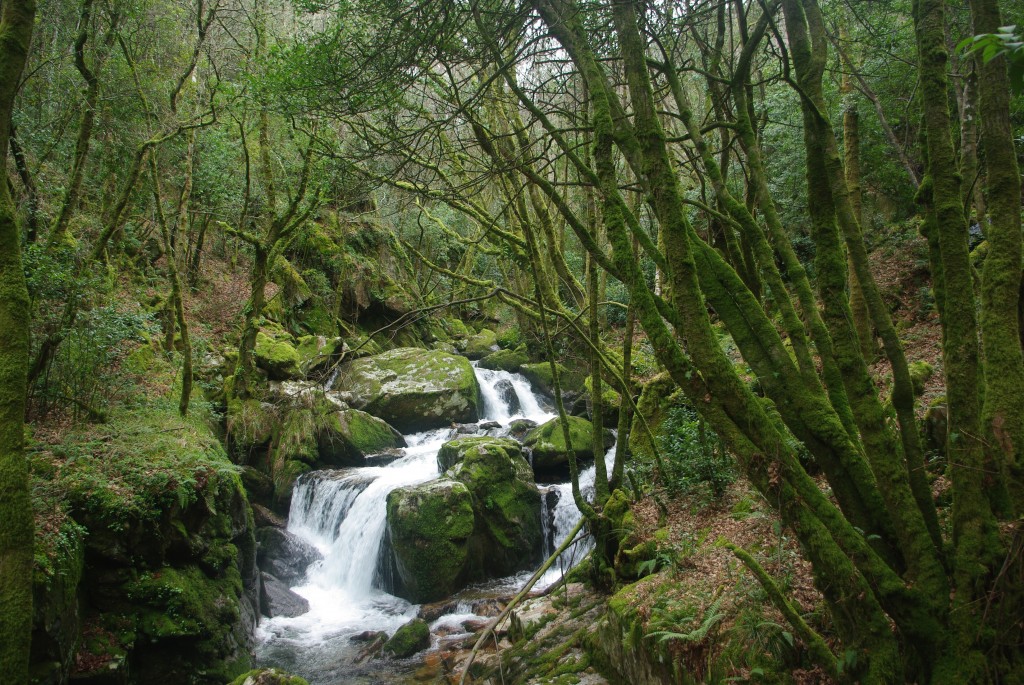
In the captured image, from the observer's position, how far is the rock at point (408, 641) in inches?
310

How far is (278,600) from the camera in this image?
9.77 metres

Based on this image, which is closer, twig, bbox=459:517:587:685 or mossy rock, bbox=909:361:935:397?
twig, bbox=459:517:587:685

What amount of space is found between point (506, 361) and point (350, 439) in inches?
264

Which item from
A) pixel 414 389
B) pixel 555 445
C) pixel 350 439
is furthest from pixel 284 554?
pixel 555 445

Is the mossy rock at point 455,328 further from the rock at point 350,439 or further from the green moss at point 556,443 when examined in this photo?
the green moss at point 556,443

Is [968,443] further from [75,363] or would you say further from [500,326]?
[500,326]

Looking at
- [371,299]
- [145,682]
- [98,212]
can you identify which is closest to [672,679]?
[145,682]

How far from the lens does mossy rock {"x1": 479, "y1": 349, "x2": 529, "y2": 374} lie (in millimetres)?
18683

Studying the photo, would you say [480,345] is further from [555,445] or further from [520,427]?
[555,445]

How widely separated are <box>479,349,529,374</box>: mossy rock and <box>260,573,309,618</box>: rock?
9671 mm

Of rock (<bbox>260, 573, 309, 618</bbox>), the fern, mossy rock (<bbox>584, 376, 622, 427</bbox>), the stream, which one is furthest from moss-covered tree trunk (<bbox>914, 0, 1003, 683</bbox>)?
rock (<bbox>260, 573, 309, 618</bbox>)

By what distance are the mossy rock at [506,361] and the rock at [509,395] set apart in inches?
49.6

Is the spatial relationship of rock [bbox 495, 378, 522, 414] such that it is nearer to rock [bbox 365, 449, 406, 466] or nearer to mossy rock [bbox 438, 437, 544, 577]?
rock [bbox 365, 449, 406, 466]

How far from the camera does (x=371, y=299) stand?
20.5 m
